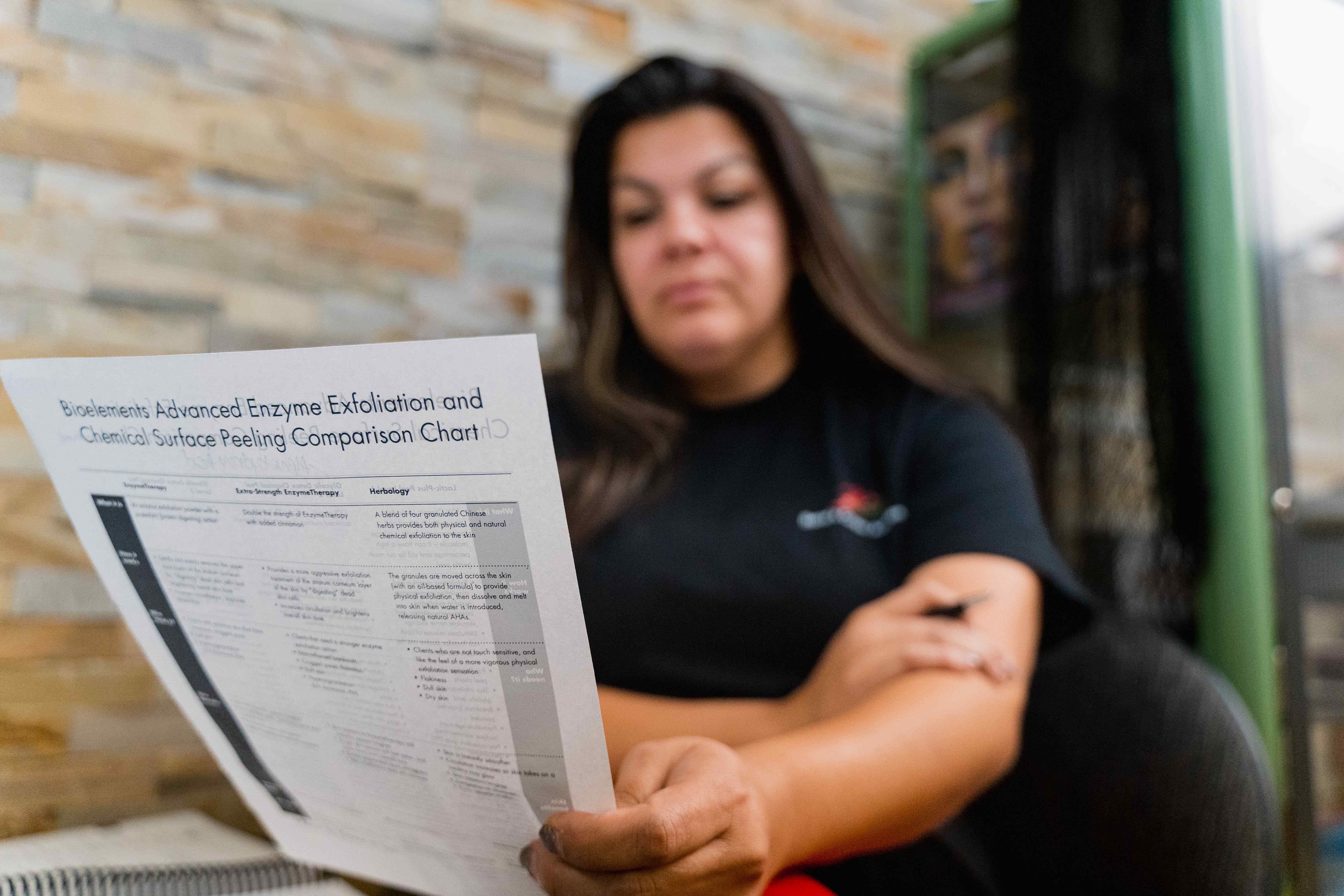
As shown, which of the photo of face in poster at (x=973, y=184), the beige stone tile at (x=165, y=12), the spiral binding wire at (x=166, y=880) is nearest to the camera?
the spiral binding wire at (x=166, y=880)

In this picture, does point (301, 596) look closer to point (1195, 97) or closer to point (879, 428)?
point (879, 428)

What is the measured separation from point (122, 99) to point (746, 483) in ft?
1.95

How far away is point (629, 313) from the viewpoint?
90 centimetres

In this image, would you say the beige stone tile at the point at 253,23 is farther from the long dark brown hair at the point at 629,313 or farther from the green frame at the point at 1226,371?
the green frame at the point at 1226,371

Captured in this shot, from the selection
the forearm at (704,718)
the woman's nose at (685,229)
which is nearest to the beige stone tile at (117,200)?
the woman's nose at (685,229)

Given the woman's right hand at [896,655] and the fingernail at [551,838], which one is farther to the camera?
the woman's right hand at [896,655]

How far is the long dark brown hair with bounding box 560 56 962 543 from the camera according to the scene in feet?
2.63

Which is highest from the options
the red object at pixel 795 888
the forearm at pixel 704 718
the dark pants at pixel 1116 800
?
the forearm at pixel 704 718

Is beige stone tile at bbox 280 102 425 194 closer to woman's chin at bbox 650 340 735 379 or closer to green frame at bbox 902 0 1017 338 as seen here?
woman's chin at bbox 650 340 735 379

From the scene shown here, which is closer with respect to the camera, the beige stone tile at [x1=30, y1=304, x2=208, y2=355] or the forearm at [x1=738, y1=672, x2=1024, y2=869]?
the forearm at [x1=738, y1=672, x2=1024, y2=869]

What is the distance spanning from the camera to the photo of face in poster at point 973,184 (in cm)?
111

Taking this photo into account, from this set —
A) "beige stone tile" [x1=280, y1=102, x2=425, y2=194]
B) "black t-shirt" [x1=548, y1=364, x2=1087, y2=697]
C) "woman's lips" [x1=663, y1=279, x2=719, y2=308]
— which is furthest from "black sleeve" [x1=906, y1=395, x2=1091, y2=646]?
"beige stone tile" [x1=280, y1=102, x2=425, y2=194]

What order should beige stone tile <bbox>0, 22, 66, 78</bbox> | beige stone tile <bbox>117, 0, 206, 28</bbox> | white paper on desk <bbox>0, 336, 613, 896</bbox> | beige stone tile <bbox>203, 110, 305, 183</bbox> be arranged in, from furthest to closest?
beige stone tile <bbox>203, 110, 305, 183</bbox>, beige stone tile <bbox>117, 0, 206, 28</bbox>, beige stone tile <bbox>0, 22, 66, 78</bbox>, white paper on desk <bbox>0, 336, 613, 896</bbox>

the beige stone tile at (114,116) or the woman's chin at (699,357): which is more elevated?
the beige stone tile at (114,116)
